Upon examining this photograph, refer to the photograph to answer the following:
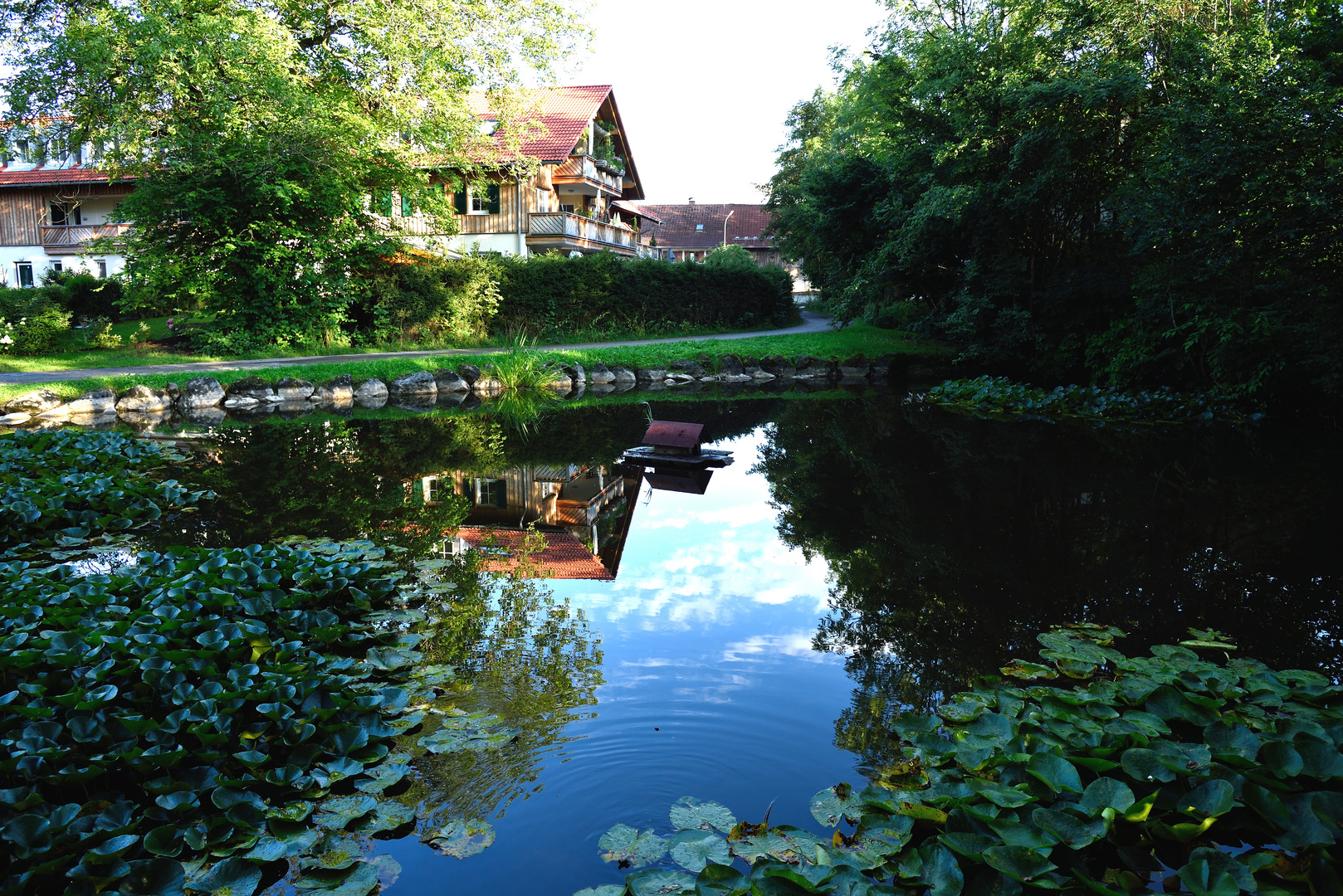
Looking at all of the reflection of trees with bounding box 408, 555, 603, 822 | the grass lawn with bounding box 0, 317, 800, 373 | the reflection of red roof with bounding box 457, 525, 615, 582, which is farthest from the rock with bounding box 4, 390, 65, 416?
the reflection of trees with bounding box 408, 555, 603, 822

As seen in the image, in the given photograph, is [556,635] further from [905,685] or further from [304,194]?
[304,194]

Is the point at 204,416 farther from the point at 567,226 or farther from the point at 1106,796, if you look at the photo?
the point at 567,226

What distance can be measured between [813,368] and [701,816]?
18425 millimetres

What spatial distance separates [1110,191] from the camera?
1512 cm

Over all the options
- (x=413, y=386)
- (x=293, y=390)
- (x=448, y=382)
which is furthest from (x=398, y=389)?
(x=293, y=390)

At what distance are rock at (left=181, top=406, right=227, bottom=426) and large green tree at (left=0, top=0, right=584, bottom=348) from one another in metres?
4.88

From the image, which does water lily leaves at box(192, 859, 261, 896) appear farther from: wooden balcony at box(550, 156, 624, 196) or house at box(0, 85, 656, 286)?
wooden balcony at box(550, 156, 624, 196)

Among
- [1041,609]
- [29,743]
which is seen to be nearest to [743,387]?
[1041,609]

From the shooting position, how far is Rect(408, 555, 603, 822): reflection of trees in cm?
299

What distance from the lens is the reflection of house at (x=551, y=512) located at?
6.00 meters

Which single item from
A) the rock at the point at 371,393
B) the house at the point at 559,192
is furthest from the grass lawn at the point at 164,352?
the house at the point at 559,192

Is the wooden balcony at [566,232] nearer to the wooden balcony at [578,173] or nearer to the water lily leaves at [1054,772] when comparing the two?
the wooden balcony at [578,173]

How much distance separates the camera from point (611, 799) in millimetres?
2945

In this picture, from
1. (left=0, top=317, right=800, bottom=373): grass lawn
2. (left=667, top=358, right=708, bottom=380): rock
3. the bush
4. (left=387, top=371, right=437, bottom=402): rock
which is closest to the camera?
(left=387, top=371, right=437, bottom=402): rock
